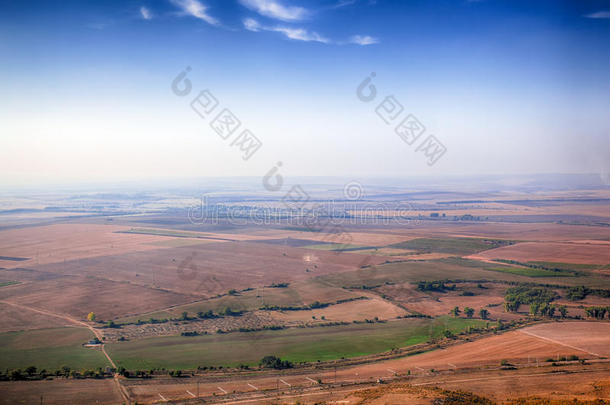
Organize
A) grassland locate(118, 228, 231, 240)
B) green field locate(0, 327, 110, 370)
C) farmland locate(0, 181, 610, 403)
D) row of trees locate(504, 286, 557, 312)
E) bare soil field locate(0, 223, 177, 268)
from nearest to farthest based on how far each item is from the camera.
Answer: green field locate(0, 327, 110, 370), farmland locate(0, 181, 610, 403), row of trees locate(504, 286, 557, 312), bare soil field locate(0, 223, 177, 268), grassland locate(118, 228, 231, 240)

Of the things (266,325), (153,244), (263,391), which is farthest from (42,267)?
(263,391)

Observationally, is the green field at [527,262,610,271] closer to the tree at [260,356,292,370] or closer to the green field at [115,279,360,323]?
the green field at [115,279,360,323]

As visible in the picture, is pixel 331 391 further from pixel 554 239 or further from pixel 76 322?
pixel 554 239

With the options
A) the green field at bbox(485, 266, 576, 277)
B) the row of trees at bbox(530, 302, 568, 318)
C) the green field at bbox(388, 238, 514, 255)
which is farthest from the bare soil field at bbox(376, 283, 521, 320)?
the green field at bbox(388, 238, 514, 255)

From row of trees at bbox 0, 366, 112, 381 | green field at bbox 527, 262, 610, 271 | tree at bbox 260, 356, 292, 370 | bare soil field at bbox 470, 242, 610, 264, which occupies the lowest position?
tree at bbox 260, 356, 292, 370

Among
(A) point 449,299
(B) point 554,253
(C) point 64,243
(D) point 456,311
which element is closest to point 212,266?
(A) point 449,299

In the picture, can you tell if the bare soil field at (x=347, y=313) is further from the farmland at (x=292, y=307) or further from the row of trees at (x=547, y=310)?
the row of trees at (x=547, y=310)

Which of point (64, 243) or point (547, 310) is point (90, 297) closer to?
point (64, 243)
